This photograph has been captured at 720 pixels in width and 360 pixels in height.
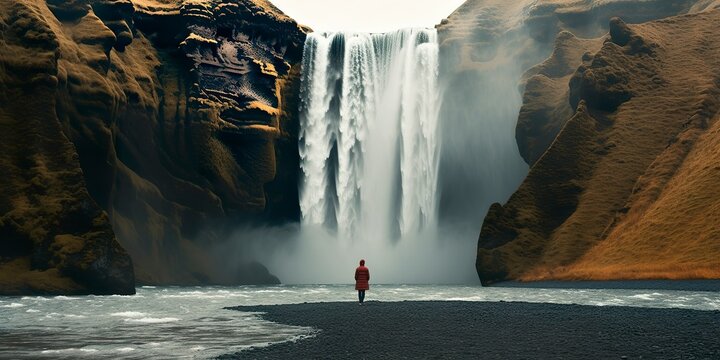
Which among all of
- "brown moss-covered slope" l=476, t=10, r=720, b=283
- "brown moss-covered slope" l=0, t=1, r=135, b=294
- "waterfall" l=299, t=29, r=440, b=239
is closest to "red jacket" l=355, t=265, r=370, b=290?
"brown moss-covered slope" l=0, t=1, r=135, b=294

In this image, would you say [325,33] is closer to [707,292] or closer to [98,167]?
[98,167]

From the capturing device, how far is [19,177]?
51812 mm

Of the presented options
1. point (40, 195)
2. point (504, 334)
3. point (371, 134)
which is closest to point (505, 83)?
point (371, 134)

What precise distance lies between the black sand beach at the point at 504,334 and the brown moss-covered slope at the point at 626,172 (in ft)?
85.4

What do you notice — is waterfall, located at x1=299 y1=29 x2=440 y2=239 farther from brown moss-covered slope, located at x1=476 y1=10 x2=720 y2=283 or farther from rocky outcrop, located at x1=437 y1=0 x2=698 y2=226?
brown moss-covered slope, located at x1=476 y1=10 x2=720 y2=283

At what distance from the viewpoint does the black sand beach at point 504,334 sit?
1498cm

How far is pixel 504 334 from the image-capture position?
18.6 m

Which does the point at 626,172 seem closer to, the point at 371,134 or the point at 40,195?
the point at 371,134

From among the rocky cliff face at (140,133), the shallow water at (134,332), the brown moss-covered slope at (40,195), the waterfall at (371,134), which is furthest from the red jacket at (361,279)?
the waterfall at (371,134)

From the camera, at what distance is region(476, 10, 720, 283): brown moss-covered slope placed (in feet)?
172

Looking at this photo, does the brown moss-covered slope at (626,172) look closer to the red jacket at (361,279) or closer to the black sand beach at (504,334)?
the red jacket at (361,279)

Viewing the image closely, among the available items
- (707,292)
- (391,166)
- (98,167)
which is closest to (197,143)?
(98,167)

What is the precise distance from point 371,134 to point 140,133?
25033 mm

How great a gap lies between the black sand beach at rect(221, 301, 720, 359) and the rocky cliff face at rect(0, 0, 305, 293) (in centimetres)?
2814
